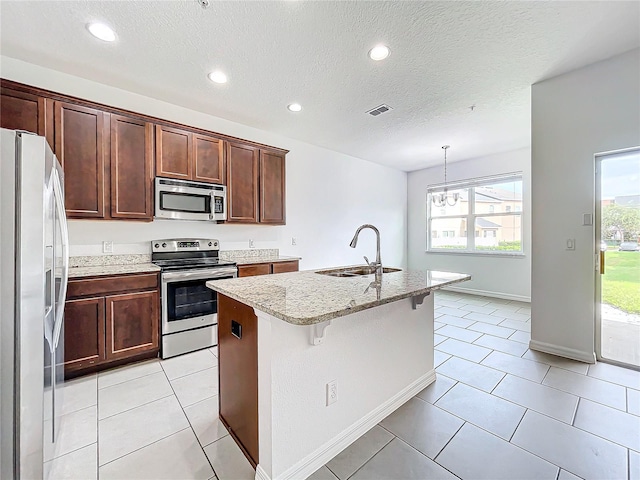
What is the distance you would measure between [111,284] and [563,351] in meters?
4.32

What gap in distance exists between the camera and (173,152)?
9.79 ft

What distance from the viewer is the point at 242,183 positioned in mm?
3562

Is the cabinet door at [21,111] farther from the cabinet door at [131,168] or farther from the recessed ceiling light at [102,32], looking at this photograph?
the recessed ceiling light at [102,32]

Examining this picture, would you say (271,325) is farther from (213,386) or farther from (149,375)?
(149,375)

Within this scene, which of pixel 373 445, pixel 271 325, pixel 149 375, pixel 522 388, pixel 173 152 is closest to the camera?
pixel 271 325

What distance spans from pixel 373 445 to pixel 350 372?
432mm

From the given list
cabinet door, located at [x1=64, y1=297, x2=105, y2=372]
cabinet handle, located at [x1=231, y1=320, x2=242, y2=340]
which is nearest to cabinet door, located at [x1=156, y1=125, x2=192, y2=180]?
cabinet door, located at [x1=64, y1=297, x2=105, y2=372]

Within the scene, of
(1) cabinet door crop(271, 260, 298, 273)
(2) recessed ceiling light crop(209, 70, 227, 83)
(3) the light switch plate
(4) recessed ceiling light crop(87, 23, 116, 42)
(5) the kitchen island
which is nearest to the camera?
(5) the kitchen island

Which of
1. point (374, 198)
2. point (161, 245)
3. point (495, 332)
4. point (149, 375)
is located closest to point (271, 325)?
point (149, 375)

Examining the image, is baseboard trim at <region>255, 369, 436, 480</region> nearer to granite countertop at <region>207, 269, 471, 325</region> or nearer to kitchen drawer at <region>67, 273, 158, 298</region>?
granite countertop at <region>207, 269, 471, 325</region>

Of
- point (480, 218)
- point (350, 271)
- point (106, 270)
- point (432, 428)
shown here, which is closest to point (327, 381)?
point (432, 428)

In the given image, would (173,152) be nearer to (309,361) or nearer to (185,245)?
(185,245)

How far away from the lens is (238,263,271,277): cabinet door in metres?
3.26

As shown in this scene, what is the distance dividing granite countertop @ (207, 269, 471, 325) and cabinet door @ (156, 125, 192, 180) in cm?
185
